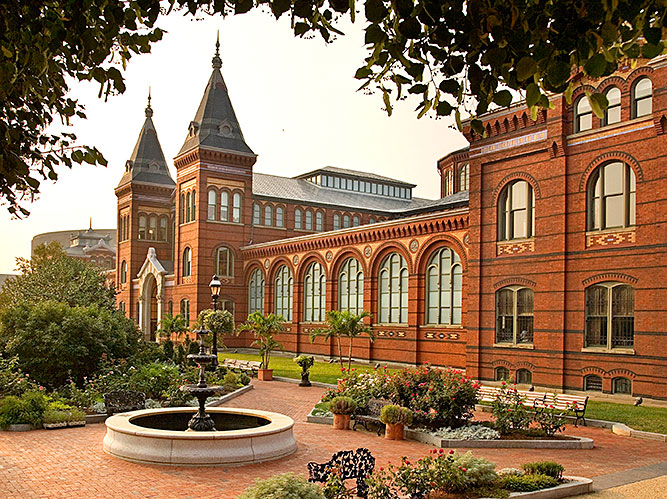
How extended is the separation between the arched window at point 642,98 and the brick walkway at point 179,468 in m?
10.4

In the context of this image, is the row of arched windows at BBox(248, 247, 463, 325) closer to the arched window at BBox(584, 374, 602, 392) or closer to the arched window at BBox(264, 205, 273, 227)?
the arched window at BBox(264, 205, 273, 227)

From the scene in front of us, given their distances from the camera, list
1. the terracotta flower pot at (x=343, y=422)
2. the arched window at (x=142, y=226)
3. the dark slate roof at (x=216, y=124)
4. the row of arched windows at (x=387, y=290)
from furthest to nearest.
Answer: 1. the arched window at (x=142, y=226)
2. the dark slate roof at (x=216, y=124)
3. the row of arched windows at (x=387, y=290)
4. the terracotta flower pot at (x=343, y=422)

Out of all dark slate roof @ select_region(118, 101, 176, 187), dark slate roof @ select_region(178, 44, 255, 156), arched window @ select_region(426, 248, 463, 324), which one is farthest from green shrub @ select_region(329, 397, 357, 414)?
dark slate roof @ select_region(118, 101, 176, 187)

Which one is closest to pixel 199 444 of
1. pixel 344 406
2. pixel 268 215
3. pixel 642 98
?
pixel 344 406

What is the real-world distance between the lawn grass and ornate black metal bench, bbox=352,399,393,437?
5934 mm

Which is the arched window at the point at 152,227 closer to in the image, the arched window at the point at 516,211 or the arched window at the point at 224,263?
the arched window at the point at 224,263

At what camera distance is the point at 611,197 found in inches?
868

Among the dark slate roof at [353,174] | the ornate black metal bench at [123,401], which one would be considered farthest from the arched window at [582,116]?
the dark slate roof at [353,174]

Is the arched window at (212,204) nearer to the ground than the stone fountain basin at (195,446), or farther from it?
farther from it

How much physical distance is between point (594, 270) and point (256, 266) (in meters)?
29.4

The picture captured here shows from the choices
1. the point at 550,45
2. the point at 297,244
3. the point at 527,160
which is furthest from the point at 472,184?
the point at 550,45

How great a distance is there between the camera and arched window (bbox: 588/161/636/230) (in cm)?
2155

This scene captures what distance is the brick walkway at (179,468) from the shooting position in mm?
10609

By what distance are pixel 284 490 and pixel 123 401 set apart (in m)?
11.4
